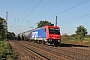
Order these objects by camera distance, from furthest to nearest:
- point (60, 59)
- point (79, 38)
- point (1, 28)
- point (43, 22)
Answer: point (43, 22) → point (1, 28) → point (79, 38) → point (60, 59)

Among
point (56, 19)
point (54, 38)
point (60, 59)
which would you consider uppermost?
point (56, 19)

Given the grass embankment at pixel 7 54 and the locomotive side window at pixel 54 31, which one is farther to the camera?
the locomotive side window at pixel 54 31

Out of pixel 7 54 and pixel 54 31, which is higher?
pixel 54 31

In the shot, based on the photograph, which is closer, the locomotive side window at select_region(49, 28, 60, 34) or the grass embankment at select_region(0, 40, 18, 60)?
the grass embankment at select_region(0, 40, 18, 60)

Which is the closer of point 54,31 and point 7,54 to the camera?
point 7,54

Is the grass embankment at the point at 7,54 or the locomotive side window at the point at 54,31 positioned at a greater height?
the locomotive side window at the point at 54,31

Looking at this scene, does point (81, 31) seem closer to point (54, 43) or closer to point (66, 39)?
point (66, 39)

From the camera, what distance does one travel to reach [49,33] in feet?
96.0

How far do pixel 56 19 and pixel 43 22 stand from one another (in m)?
90.6

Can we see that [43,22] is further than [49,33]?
Yes

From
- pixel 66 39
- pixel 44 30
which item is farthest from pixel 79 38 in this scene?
pixel 44 30

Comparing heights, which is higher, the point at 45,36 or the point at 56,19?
the point at 56,19

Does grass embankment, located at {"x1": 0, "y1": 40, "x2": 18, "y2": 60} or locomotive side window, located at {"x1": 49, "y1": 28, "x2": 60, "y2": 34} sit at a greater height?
locomotive side window, located at {"x1": 49, "y1": 28, "x2": 60, "y2": 34}

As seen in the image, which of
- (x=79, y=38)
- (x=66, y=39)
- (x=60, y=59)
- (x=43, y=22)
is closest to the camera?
(x=60, y=59)
